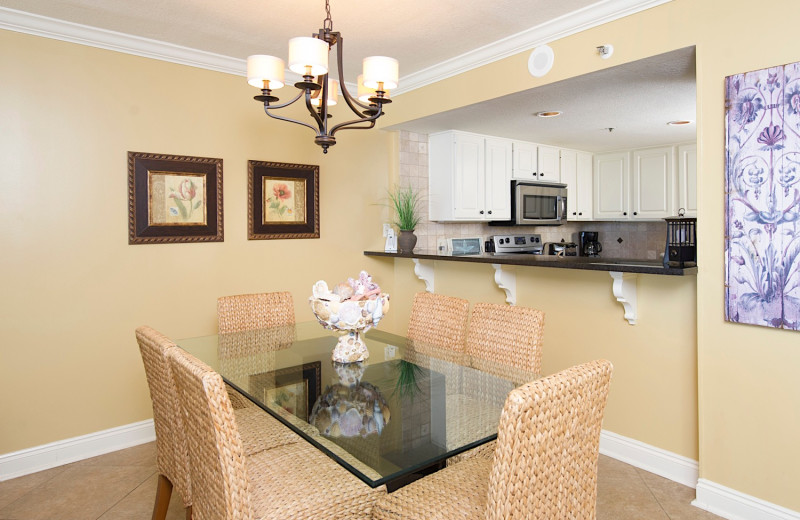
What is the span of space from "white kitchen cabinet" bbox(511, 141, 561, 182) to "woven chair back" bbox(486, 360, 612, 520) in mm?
3685

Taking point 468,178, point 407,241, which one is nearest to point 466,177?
point 468,178

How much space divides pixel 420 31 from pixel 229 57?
132cm

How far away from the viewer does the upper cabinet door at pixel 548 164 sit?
5023mm

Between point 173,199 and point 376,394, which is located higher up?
point 173,199

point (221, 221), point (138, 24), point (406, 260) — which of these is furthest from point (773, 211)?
point (138, 24)

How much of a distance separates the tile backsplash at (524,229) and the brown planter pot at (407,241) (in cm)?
35

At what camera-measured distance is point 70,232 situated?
2.83 metres

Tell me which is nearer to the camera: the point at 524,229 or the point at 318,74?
the point at 318,74

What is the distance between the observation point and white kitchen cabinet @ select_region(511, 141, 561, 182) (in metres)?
4.79

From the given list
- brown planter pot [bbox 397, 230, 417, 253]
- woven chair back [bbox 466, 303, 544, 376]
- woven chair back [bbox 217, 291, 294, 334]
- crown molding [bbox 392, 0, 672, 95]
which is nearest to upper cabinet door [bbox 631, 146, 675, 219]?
brown planter pot [bbox 397, 230, 417, 253]

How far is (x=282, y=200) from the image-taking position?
3.58 meters

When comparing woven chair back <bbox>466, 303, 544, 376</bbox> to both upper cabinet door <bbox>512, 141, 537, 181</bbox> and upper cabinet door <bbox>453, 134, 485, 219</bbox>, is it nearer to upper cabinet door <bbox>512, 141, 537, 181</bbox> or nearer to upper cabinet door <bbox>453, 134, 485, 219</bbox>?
upper cabinet door <bbox>453, 134, 485, 219</bbox>

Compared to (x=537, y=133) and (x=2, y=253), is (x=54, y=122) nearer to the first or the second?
(x=2, y=253)

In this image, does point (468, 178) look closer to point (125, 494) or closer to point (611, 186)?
point (611, 186)
